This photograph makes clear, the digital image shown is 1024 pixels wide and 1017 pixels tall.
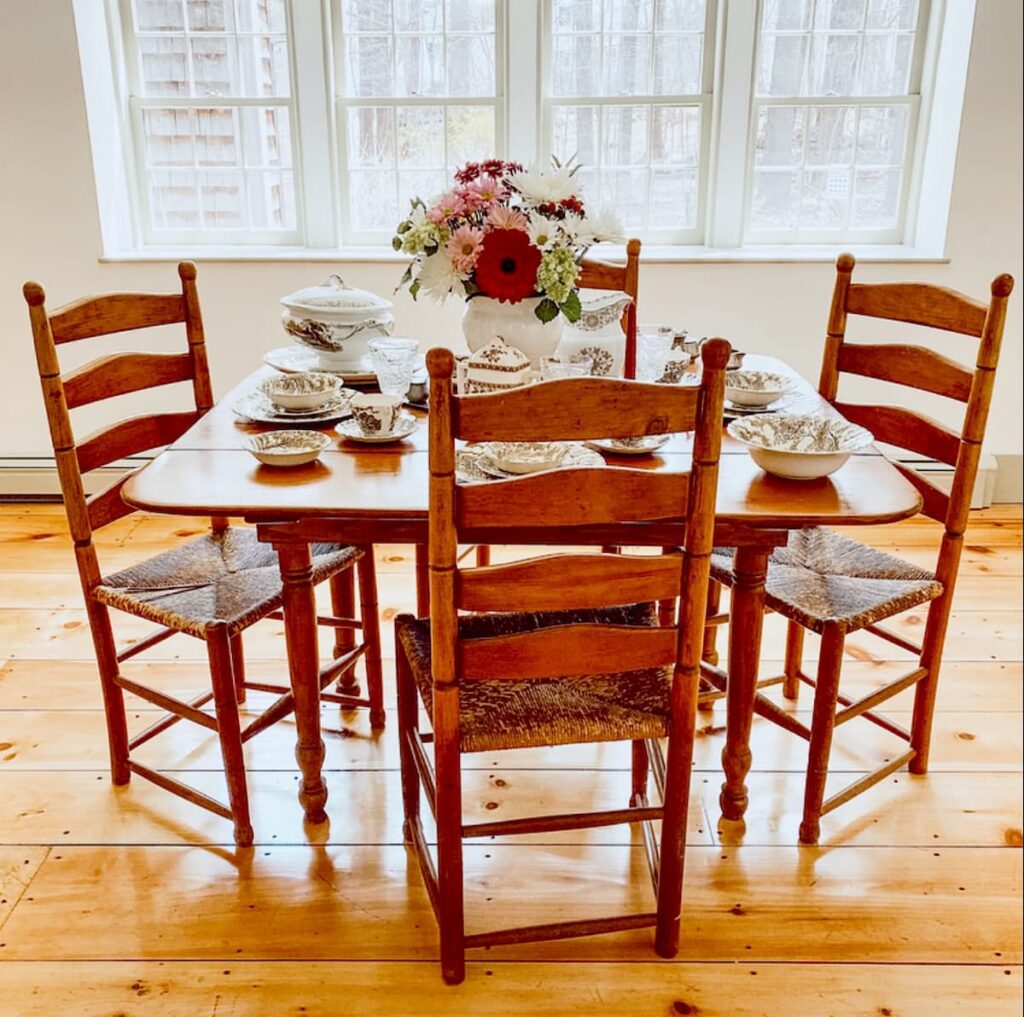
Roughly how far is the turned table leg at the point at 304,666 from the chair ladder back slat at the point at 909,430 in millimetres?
1200

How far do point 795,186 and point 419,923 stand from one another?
2.77 meters

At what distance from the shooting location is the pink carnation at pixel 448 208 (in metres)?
1.84

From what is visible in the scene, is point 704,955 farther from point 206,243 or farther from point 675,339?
point 206,243

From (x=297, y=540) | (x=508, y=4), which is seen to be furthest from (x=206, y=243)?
(x=297, y=540)

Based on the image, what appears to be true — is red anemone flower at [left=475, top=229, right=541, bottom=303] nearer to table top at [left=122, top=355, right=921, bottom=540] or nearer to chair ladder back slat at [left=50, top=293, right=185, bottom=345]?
table top at [left=122, top=355, right=921, bottom=540]

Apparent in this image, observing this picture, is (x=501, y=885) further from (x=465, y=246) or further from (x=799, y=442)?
(x=465, y=246)

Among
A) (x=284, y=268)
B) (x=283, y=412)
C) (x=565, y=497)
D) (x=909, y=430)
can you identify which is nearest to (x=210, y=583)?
(x=283, y=412)

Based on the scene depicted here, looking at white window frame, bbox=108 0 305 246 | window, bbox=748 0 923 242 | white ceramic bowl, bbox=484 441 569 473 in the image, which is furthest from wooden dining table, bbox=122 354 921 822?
window, bbox=748 0 923 242

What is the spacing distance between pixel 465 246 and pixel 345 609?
0.97 m

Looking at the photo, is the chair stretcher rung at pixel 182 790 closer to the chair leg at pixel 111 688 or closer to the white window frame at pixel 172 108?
the chair leg at pixel 111 688

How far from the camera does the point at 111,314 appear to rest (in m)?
2.03

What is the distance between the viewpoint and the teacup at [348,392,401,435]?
1.81 m

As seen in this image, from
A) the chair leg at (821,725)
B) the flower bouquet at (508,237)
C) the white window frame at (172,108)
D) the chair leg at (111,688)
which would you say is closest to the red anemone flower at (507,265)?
the flower bouquet at (508,237)

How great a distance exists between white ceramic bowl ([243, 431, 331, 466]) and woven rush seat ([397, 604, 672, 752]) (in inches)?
13.3
